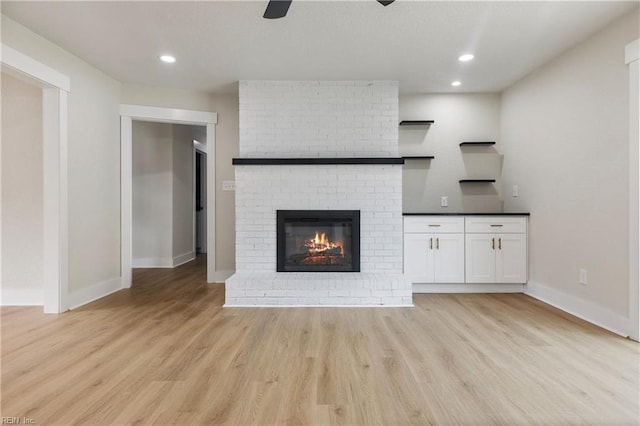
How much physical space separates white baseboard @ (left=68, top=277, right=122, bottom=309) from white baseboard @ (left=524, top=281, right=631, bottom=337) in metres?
4.82

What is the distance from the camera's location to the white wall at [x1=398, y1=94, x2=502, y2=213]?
4.31m

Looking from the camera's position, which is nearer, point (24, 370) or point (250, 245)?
point (24, 370)

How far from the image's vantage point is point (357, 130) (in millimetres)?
3875

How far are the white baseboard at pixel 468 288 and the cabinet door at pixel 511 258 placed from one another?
0.36ft

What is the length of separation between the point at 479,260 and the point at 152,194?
504 centimetres

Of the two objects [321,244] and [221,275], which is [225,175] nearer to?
[221,275]

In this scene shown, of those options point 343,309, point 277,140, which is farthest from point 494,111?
point 343,309

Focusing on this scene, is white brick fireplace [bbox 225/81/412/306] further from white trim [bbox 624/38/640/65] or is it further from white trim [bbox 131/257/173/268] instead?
white trim [bbox 131/257/173/268]

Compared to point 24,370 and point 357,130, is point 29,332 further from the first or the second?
point 357,130

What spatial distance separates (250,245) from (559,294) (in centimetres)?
328

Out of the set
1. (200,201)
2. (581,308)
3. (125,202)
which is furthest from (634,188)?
(200,201)

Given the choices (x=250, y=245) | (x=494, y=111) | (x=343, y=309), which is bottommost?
(x=343, y=309)

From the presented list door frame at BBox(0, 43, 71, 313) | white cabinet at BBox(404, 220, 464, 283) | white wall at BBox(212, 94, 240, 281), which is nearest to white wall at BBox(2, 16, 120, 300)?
door frame at BBox(0, 43, 71, 313)

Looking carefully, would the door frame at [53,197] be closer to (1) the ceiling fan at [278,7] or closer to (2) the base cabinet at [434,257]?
(1) the ceiling fan at [278,7]
